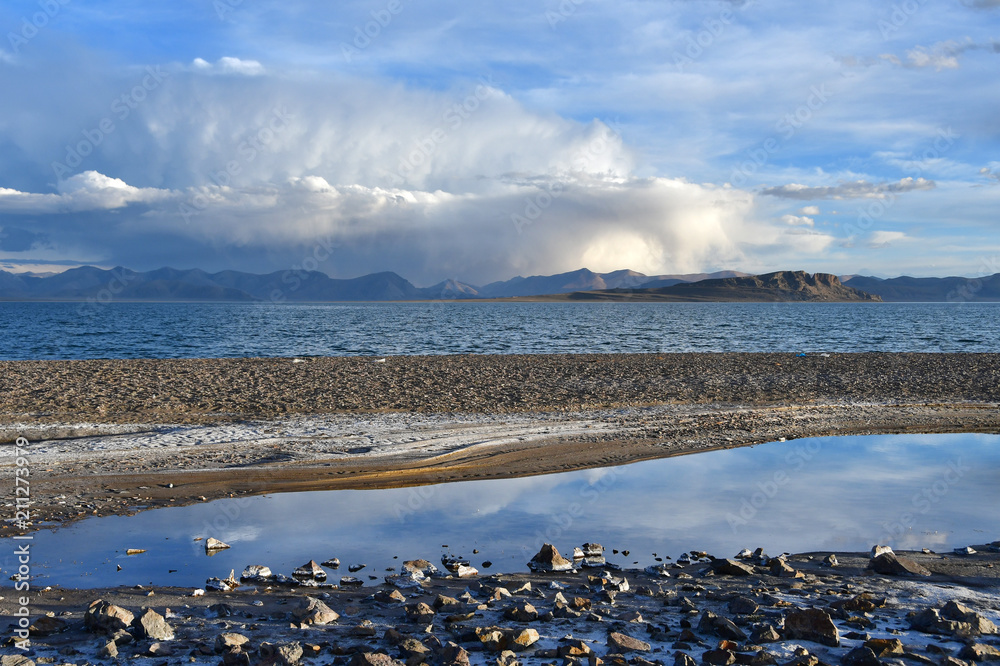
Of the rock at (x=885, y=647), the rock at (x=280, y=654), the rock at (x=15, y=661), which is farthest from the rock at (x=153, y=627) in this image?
the rock at (x=885, y=647)

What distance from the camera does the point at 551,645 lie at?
22.0ft

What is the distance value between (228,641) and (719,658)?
4.38 m

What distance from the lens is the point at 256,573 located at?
28.5 ft

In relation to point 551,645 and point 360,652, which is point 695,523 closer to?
point 551,645

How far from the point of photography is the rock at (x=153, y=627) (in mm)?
6684

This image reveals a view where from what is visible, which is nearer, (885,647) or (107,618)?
(885,647)

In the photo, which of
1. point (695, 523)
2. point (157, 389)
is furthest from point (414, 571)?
point (157, 389)

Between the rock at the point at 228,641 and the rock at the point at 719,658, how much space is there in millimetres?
4154

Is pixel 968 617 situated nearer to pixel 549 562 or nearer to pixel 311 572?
pixel 549 562

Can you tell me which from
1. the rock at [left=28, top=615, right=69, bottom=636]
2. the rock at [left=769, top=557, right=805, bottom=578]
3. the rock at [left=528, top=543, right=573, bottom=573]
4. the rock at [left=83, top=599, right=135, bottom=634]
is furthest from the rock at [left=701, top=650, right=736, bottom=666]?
the rock at [left=28, top=615, right=69, bottom=636]

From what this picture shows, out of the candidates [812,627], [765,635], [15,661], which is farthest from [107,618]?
[812,627]

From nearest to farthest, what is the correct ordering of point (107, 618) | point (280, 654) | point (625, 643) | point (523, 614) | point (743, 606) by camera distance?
1. point (280, 654)
2. point (625, 643)
3. point (107, 618)
4. point (523, 614)
5. point (743, 606)

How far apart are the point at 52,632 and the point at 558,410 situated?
1701cm

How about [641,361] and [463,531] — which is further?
[641,361]
